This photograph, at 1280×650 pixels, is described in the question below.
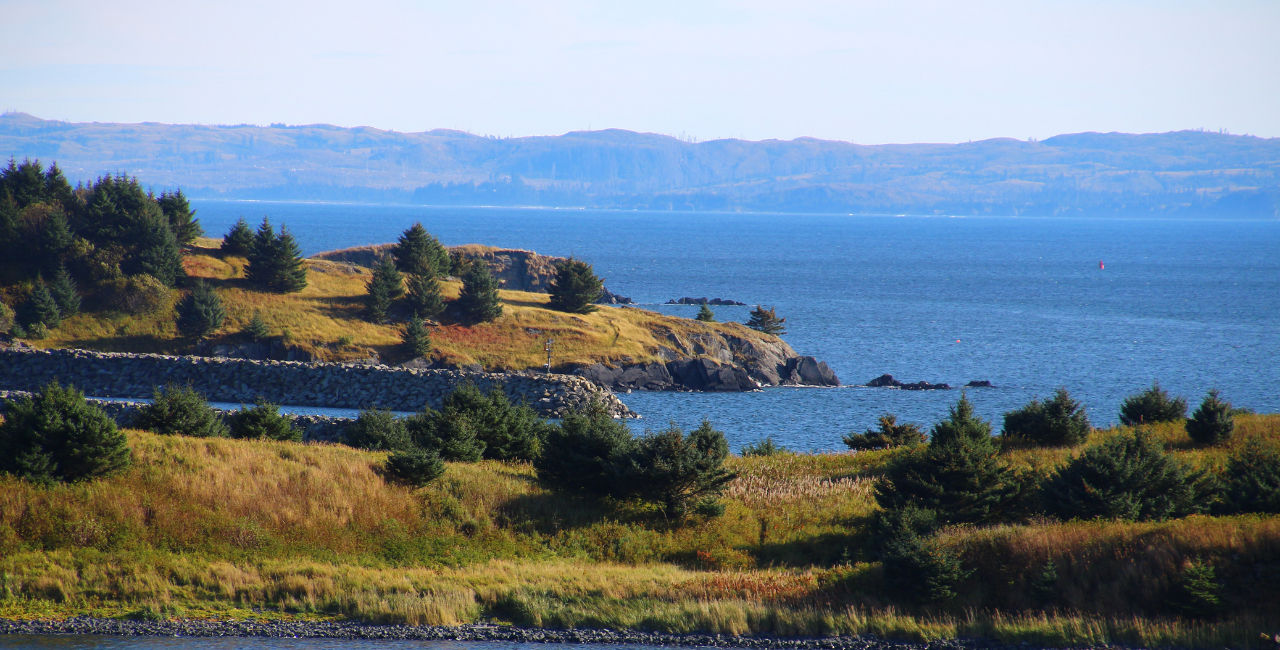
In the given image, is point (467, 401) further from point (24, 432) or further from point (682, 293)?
point (682, 293)

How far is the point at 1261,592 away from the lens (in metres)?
14.5

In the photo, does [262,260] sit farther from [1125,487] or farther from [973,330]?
[973,330]

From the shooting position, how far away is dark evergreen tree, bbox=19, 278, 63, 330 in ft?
172

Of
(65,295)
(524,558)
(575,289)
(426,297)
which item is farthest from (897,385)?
(65,295)

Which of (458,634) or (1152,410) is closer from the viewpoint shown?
(458,634)

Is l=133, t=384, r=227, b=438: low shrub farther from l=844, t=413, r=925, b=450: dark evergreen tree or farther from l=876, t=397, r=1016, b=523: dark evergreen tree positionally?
l=844, t=413, r=925, b=450: dark evergreen tree

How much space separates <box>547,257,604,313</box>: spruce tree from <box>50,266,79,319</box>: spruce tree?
31.8 m

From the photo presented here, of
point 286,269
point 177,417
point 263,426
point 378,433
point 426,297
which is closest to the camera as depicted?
point 177,417

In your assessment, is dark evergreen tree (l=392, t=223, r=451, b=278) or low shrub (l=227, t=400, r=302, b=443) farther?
dark evergreen tree (l=392, t=223, r=451, b=278)

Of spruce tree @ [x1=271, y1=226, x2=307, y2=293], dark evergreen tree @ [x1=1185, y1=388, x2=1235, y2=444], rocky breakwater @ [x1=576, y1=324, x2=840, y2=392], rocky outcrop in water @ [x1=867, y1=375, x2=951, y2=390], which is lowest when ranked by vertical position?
rocky outcrop in water @ [x1=867, y1=375, x2=951, y2=390]

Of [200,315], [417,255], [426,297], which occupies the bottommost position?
[200,315]

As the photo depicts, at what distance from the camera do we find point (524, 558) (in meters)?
18.9

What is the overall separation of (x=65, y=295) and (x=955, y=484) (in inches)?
2174

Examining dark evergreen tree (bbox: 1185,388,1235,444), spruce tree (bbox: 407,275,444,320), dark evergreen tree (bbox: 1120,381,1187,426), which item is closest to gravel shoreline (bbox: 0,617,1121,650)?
dark evergreen tree (bbox: 1185,388,1235,444)
